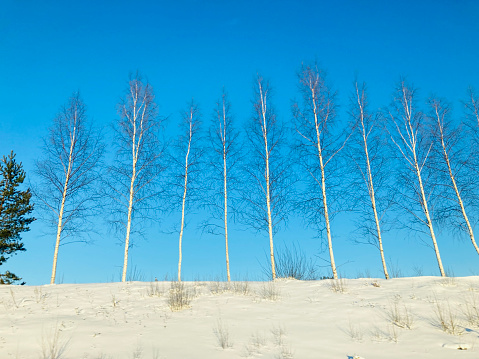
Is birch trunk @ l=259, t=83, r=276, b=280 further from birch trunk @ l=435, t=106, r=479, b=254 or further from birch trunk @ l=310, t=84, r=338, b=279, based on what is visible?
birch trunk @ l=435, t=106, r=479, b=254

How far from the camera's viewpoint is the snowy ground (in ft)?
17.4

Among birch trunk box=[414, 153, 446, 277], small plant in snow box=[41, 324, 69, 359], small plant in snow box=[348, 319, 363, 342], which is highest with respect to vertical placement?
birch trunk box=[414, 153, 446, 277]

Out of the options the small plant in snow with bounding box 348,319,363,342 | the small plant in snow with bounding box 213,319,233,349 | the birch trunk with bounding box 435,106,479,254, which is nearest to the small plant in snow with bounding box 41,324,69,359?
the small plant in snow with bounding box 213,319,233,349

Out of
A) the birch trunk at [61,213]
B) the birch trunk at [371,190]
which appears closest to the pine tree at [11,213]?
the birch trunk at [61,213]

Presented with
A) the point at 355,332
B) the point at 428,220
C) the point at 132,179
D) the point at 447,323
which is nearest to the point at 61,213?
the point at 132,179

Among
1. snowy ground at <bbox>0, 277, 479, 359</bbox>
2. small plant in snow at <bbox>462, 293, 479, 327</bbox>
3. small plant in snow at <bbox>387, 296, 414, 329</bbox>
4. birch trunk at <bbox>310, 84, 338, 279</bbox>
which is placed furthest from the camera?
birch trunk at <bbox>310, 84, 338, 279</bbox>

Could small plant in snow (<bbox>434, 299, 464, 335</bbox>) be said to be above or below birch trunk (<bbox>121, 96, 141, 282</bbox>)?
below

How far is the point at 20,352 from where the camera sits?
16.9ft

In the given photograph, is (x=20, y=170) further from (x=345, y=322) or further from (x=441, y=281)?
(x=441, y=281)

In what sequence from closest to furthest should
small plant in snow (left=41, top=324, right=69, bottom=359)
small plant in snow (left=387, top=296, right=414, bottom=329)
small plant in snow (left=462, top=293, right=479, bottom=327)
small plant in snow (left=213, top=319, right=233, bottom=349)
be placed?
1. small plant in snow (left=41, top=324, right=69, bottom=359)
2. small plant in snow (left=213, top=319, right=233, bottom=349)
3. small plant in snow (left=462, top=293, right=479, bottom=327)
4. small plant in snow (left=387, top=296, right=414, bottom=329)

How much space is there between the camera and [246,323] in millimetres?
6781

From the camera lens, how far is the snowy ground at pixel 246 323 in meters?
5.30

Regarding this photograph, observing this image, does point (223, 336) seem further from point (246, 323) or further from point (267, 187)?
point (267, 187)

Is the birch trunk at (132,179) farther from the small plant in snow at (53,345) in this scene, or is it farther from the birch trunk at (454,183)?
the birch trunk at (454,183)
